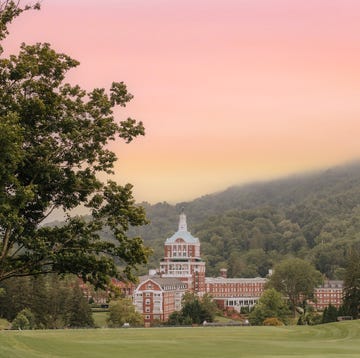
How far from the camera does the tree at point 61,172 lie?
22.7m

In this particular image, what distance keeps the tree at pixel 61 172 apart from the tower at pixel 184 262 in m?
163

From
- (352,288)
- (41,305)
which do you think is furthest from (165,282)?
(352,288)

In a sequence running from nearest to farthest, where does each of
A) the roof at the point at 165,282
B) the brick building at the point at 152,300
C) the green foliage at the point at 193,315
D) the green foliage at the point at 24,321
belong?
the green foliage at the point at 24,321
the green foliage at the point at 193,315
the brick building at the point at 152,300
the roof at the point at 165,282

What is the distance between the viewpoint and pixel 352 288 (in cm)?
8912

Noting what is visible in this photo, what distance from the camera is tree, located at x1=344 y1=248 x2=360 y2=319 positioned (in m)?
85.7

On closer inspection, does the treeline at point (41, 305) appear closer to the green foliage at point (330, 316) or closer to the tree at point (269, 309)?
the tree at point (269, 309)

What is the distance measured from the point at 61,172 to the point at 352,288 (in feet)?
234

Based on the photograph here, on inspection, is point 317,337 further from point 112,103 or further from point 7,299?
point 7,299

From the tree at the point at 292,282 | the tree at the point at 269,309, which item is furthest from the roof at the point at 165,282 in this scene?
the tree at the point at 269,309

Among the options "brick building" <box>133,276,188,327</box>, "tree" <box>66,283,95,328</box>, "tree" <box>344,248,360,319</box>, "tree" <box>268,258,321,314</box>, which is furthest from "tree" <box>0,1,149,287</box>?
"tree" <box>268,258,321,314</box>

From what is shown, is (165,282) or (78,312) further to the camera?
(165,282)

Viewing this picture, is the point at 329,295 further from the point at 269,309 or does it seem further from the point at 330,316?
the point at 330,316

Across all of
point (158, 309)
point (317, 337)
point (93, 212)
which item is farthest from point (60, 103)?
point (158, 309)

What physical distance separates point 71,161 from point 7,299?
79.0m
